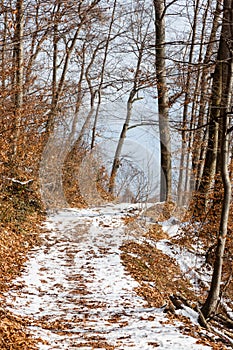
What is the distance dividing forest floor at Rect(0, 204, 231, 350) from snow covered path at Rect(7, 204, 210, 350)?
0.04ft

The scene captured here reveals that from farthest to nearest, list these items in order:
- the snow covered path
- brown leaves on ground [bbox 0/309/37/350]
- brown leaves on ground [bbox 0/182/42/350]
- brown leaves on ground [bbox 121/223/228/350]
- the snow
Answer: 1. the snow
2. brown leaves on ground [bbox 121/223/228/350]
3. the snow covered path
4. brown leaves on ground [bbox 0/182/42/350]
5. brown leaves on ground [bbox 0/309/37/350]

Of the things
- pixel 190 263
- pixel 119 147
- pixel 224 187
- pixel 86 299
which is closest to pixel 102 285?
pixel 86 299

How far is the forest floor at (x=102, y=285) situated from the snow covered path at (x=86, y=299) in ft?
0.04

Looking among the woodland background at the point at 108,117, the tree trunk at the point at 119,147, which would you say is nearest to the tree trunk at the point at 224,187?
the woodland background at the point at 108,117

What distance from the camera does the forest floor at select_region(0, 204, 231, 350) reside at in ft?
15.7

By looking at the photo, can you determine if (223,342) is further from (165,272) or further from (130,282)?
(165,272)

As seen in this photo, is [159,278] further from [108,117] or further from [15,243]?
[108,117]

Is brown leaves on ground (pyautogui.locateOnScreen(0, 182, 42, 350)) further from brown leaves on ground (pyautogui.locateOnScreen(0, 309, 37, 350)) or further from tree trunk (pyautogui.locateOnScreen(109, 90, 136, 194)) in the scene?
tree trunk (pyautogui.locateOnScreen(109, 90, 136, 194))

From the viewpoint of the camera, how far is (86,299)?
6.41 m

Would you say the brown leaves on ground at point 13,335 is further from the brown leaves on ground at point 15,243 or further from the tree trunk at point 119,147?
the tree trunk at point 119,147

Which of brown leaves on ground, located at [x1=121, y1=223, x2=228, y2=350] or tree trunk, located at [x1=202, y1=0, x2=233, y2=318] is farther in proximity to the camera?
tree trunk, located at [x1=202, y1=0, x2=233, y2=318]

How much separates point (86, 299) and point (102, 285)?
819mm

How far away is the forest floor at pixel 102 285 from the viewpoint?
4793mm

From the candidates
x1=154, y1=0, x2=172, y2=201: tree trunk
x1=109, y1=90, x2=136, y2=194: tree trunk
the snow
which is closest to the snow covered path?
the snow
